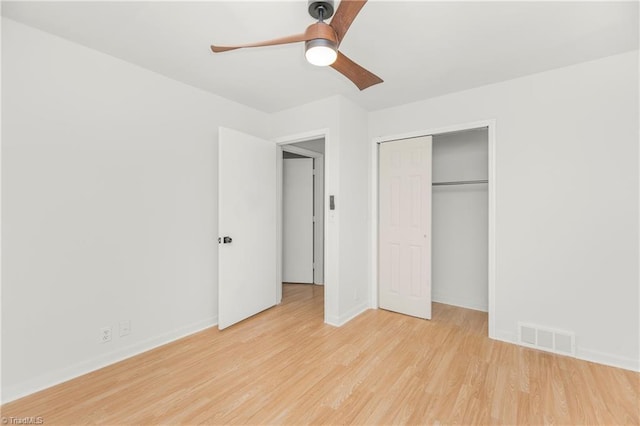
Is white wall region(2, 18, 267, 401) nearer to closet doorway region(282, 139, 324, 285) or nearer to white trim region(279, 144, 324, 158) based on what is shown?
white trim region(279, 144, 324, 158)

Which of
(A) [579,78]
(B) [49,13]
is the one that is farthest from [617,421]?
(B) [49,13]

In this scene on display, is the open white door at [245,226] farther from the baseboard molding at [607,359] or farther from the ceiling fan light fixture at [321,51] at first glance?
the baseboard molding at [607,359]

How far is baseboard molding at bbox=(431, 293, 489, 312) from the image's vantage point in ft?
11.8

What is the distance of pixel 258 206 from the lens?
3.40m

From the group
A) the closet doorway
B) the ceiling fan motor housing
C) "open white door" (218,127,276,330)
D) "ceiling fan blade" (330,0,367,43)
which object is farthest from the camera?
the closet doorway

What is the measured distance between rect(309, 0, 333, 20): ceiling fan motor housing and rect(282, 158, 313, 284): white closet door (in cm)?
314

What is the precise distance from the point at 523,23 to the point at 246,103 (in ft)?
8.73

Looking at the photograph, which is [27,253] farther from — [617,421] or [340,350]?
[617,421]

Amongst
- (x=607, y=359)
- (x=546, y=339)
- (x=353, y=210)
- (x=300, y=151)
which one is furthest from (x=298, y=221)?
(x=607, y=359)

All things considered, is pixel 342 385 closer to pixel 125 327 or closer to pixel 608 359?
pixel 125 327

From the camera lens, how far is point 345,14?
4.83 ft

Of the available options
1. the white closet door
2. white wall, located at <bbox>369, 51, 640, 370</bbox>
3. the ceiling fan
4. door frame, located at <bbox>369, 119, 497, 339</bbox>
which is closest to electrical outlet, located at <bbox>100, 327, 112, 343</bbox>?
the ceiling fan

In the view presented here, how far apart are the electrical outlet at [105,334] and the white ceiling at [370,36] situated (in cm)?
221

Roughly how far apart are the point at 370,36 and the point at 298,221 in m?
3.26
